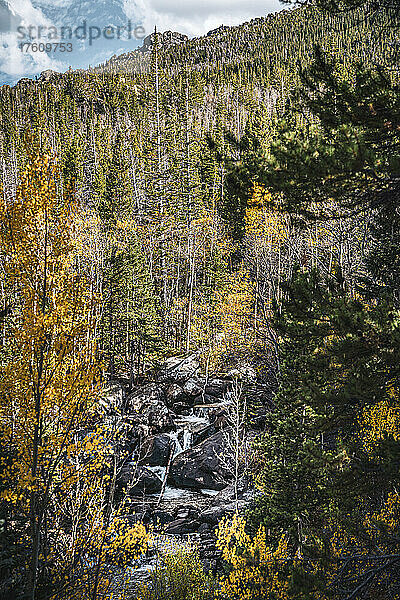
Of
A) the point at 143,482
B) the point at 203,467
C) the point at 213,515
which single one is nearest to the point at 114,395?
the point at 143,482

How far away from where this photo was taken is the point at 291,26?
8944 cm

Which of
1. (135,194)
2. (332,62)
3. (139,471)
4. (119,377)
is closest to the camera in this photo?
(332,62)

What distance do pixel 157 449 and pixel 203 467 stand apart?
2.78m

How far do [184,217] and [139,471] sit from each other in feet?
69.2

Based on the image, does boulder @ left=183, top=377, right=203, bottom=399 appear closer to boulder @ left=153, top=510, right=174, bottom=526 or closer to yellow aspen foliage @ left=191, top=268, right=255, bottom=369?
yellow aspen foliage @ left=191, top=268, right=255, bottom=369

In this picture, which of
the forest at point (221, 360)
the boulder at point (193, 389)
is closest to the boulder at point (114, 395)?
the forest at point (221, 360)

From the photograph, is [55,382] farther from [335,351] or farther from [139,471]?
[139,471]

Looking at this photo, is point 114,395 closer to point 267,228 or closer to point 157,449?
point 157,449

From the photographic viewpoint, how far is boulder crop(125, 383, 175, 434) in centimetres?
2323

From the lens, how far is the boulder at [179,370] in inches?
1051

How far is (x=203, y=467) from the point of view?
20.4m

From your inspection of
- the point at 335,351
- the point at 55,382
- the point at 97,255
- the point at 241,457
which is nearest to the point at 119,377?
the point at 97,255

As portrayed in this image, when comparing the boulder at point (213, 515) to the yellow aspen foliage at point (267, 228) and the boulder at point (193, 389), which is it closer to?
the boulder at point (193, 389)

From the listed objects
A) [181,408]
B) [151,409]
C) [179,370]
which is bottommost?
Answer: [181,408]
